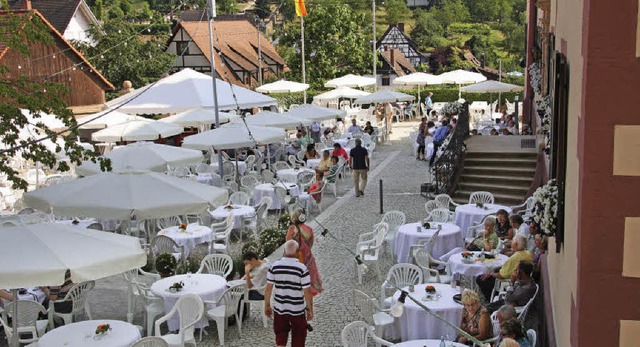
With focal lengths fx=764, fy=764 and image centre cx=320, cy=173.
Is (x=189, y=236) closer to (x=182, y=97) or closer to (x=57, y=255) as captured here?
(x=57, y=255)

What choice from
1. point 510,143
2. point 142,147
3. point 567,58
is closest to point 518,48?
point 510,143

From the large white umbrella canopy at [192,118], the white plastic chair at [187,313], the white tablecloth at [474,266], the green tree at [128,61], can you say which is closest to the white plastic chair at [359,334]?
the white plastic chair at [187,313]

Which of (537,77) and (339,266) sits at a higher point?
(537,77)

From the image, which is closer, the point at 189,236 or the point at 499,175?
the point at 189,236

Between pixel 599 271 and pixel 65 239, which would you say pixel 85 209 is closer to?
pixel 65 239

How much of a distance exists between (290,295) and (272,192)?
389 inches

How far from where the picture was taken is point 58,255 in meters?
7.95

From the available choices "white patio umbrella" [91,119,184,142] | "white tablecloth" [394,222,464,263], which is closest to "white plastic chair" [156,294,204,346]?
"white tablecloth" [394,222,464,263]

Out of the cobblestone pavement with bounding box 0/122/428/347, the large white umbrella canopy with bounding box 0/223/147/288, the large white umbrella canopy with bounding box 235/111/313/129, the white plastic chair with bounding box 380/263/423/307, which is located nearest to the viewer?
the large white umbrella canopy with bounding box 0/223/147/288

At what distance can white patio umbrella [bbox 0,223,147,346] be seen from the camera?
7594 mm

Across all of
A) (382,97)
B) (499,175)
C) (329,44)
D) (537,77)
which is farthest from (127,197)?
(329,44)

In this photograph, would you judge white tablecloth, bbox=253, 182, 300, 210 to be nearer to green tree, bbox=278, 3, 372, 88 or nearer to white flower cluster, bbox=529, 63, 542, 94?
white flower cluster, bbox=529, 63, 542, 94

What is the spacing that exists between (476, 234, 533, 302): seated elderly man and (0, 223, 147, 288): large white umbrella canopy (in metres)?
5.00

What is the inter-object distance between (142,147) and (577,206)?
454 inches
